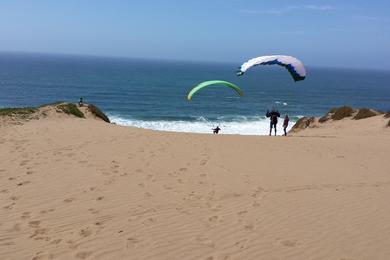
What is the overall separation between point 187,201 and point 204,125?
144 ft

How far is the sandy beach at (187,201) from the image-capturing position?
7.11 meters

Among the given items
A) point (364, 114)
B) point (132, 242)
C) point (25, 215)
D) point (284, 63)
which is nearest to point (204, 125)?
point (364, 114)

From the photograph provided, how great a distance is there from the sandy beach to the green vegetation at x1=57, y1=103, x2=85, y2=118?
8540 mm

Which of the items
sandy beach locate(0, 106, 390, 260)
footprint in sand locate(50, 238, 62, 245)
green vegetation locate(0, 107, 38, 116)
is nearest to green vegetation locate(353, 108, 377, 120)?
sandy beach locate(0, 106, 390, 260)

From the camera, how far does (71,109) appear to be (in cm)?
2577

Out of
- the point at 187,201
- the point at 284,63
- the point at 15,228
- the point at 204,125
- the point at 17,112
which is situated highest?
the point at 284,63

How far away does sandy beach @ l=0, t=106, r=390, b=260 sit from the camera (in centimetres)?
711

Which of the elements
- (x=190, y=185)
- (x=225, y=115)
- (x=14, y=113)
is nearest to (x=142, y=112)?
(x=225, y=115)

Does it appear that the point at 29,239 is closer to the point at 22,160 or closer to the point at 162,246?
the point at 162,246

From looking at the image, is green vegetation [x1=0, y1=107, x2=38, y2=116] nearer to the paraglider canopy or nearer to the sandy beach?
the sandy beach

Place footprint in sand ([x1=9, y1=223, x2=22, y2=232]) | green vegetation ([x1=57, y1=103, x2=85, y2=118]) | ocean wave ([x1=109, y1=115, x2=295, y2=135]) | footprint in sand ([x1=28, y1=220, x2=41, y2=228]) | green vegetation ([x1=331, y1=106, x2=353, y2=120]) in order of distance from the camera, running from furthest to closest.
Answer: ocean wave ([x1=109, y1=115, x2=295, y2=135]) < green vegetation ([x1=331, y1=106, x2=353, y2=120]) < green vegetation ([x1=57, y1=103, x2=85, y2=118]) < footprint in sand ([x1=28, y1=220, x2=41, y2=228]) < footprint in sand ([x1=9, y1=223, x2=22, y2=232])

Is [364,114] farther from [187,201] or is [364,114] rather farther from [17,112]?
[187,201]

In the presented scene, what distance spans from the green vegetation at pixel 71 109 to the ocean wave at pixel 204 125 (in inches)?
840

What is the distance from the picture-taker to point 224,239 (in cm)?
737
